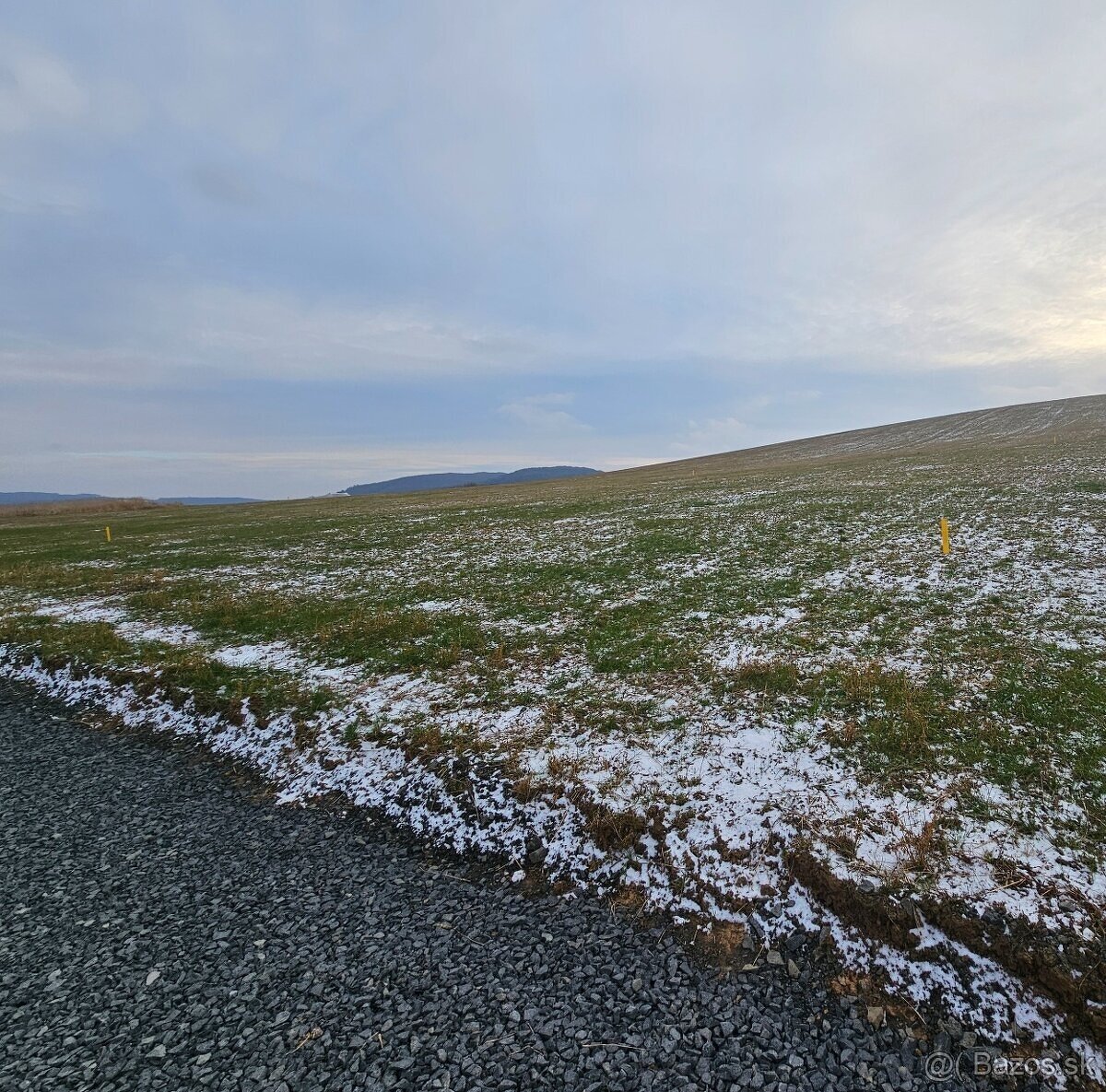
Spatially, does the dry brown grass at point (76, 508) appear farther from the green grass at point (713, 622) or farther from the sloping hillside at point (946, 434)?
the sloping hillside at point (946, 434)

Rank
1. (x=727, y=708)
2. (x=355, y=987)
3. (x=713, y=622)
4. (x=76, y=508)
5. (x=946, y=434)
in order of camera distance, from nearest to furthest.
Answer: (x=355, y=987)
(x=727, y=708)
(x=713, y=622)
(x=76, y=508)
(x=946, y=434)

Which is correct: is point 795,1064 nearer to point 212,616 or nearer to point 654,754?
point 654,754

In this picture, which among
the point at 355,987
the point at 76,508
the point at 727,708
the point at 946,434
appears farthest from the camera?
the point at 946,434

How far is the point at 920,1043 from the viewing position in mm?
4145

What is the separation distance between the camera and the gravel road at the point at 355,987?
4.18m

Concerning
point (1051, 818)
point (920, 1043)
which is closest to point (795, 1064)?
point (920, 1043)

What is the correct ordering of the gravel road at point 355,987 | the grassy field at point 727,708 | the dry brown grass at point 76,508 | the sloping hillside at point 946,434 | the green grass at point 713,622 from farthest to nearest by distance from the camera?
the dry brown grass at point 76,508, the sloping hillside at point 946,434, the green grass at point 713,622, the grassy field at point 727,708, the gravel road at point 355,987

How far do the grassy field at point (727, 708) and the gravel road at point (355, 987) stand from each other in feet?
2.29

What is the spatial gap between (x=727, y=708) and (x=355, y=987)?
6.05m

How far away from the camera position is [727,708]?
27.9 feet

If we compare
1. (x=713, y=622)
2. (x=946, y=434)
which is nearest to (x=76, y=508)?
(x=713, y=622)

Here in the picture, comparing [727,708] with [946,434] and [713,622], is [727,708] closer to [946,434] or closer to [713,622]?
[713,622]

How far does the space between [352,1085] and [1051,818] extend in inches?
285

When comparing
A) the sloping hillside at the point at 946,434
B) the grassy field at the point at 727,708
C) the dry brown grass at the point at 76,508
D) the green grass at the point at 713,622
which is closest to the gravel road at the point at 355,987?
the grassy field at the point at 727,708
